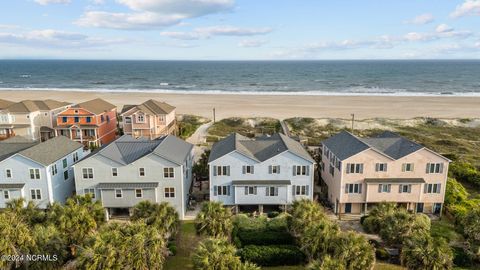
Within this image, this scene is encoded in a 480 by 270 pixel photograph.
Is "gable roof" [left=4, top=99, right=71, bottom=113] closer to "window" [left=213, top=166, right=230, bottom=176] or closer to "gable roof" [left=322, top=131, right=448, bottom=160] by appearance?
"window" [left=213, top=166, right=230, bottom=176]

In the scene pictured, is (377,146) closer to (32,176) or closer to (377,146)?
(377,146)

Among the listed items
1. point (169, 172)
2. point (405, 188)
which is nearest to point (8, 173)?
point (169, 172)

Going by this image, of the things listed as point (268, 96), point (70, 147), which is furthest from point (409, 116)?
point (70, 147)

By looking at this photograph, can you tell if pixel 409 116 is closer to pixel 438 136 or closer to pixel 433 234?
pixel 438 136

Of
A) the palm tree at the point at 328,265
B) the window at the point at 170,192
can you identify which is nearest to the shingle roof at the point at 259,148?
the window at the point at 170,192

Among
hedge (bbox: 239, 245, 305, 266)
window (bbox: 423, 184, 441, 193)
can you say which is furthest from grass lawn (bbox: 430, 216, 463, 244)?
hedge (bbox: 239, 245, 305, 266)

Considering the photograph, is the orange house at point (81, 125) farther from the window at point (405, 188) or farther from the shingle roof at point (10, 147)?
the window at point (405, 188)
